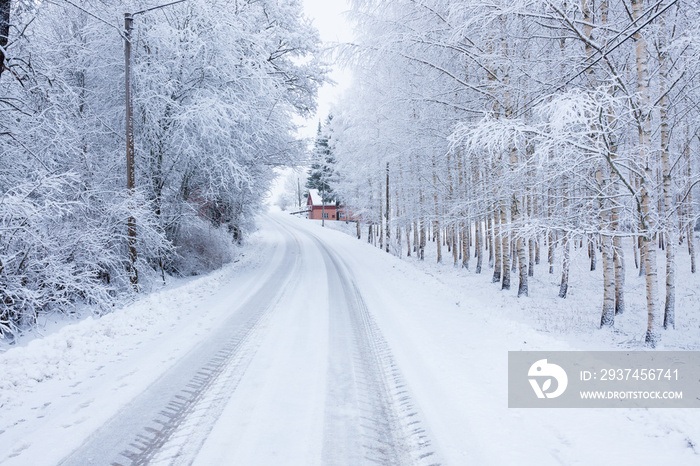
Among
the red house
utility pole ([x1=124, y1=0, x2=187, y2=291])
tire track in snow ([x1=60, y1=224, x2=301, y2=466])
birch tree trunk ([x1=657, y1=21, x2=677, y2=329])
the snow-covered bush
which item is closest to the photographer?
tire track in snow ([x1=60, y1=224, x2=301, y2=466])

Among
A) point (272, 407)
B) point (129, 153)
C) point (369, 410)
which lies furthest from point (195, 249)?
point (369, 410)

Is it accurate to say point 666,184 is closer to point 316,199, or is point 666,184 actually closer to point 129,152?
point 129,152

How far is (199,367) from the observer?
5055 mm

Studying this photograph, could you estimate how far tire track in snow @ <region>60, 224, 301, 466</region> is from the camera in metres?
3.12

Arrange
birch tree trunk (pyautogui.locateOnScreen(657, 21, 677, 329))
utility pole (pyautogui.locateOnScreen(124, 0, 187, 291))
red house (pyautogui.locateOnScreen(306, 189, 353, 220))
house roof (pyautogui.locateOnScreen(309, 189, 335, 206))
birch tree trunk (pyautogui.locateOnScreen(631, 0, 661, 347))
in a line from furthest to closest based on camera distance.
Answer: house roof (pyautogui.locateOnScreen(309, 189, 335, 206))
red house (pyautogui.locateOnScreen(306, 189, 353, 220))
utility pole (pyautogui.locateOnScreen(124, 0, 187, 291))
birch tree trunk (pyautogui.locateOnScreen(657, 21, 677, 329))
birch tree trunk (pyautogui.locateOnScreen(631, 0, 661, 347))

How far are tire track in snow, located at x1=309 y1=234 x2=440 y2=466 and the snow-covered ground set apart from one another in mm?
19

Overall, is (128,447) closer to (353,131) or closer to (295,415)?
(295,415)

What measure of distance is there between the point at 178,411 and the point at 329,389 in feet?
5.68

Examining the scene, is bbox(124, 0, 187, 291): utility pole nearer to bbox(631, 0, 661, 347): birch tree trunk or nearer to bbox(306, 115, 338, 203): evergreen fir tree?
bbox(631, 0, 661, 347): birch tree trunk

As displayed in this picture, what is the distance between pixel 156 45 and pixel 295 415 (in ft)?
40.5

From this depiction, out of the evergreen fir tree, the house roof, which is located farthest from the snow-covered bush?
the house roof

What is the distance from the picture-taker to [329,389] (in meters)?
4.40

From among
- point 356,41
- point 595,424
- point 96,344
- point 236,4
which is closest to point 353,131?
point 236,4

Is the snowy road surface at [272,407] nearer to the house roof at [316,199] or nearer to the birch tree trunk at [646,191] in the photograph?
the birch tree trunk at [646,191]
